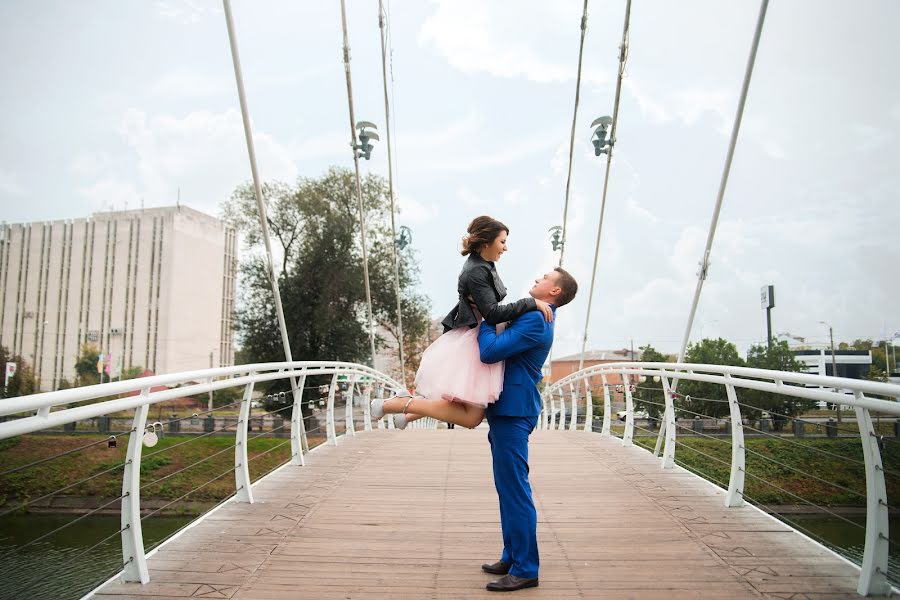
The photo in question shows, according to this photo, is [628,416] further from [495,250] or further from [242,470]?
[495,250]

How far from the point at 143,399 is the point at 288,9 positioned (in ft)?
28.7

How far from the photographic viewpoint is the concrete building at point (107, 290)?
60031 mm

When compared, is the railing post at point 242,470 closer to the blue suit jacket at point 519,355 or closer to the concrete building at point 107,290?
the blue suit jacket at point 519,355

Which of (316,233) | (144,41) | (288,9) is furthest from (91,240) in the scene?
(288,9)

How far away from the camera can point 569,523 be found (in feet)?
11.5

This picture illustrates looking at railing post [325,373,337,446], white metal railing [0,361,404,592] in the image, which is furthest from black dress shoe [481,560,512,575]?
railing post [325,373,337,446]

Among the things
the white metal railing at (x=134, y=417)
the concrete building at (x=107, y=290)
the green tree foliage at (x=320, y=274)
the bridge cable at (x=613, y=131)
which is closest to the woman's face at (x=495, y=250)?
the white metal railing at (x=134, y=417)

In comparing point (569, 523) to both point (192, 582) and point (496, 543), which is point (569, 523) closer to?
point (496, 543)

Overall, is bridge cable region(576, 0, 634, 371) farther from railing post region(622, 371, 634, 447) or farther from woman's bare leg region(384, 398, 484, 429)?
woman's bare leg region(384, 398, 484, 429)

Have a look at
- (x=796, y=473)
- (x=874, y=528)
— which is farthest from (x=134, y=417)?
(x=796, y=473)

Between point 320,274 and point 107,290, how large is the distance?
5045 centimetres

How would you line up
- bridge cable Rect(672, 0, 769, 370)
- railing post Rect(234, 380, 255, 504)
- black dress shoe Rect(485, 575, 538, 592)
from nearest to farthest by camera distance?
black dress shoe Rect(485, 575, 538, 592) < railing post Rect(234, 380, 255, 504) < bridge cable Rect(672, 0, 769, 370)

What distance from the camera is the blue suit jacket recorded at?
2.56 metres

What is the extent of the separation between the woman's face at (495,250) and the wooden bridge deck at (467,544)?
4.32 feet
